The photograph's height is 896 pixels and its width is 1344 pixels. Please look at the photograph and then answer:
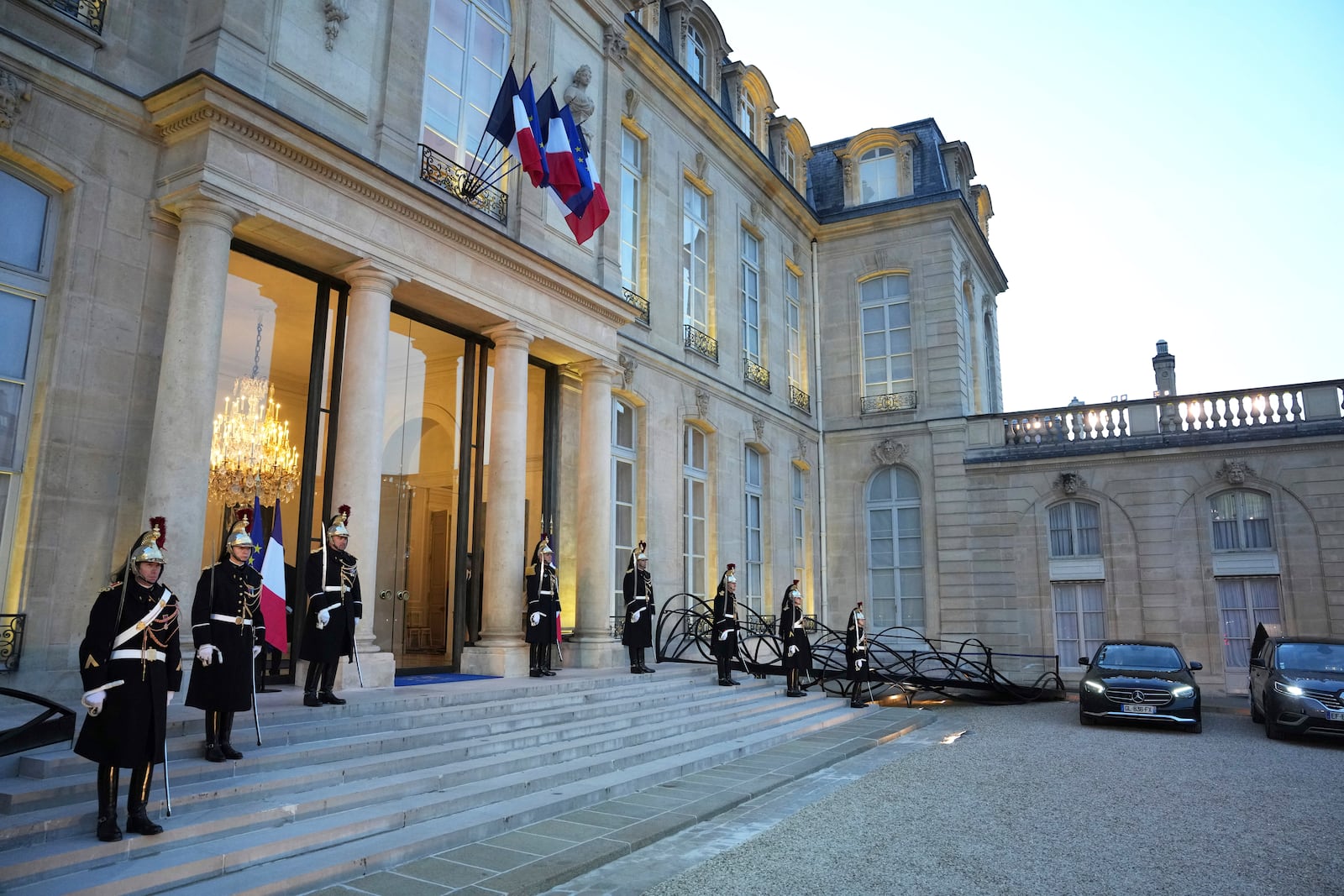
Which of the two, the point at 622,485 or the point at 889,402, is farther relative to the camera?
the point at 889,402

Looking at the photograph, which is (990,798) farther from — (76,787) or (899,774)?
(76,787)

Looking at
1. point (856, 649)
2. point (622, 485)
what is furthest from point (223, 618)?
point (856, 649)

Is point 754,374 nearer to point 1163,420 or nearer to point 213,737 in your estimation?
point 1163,420

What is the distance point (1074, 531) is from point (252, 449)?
630 inches

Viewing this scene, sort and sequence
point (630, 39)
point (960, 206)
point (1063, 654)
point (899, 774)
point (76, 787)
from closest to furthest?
point (76, 787) → point (899, 774) → point (630, 39) → point (1063, 654) → point (960, 206)

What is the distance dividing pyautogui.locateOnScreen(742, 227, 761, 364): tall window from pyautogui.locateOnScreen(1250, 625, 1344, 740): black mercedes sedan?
1064cm

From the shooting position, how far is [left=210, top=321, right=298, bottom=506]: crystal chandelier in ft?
28.1

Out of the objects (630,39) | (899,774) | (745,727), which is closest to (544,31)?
(630,39)

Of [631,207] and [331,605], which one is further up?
[631,207]

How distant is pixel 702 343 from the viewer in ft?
55.2

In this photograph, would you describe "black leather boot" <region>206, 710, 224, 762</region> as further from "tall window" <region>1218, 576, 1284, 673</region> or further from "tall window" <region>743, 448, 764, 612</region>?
"tall window" <region>1218, 576, 1284, 673</region>

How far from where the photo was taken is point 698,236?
1756 cm

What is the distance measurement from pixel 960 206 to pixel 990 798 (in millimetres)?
17001

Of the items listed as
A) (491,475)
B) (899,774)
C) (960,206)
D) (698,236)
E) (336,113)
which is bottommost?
(899,774)
